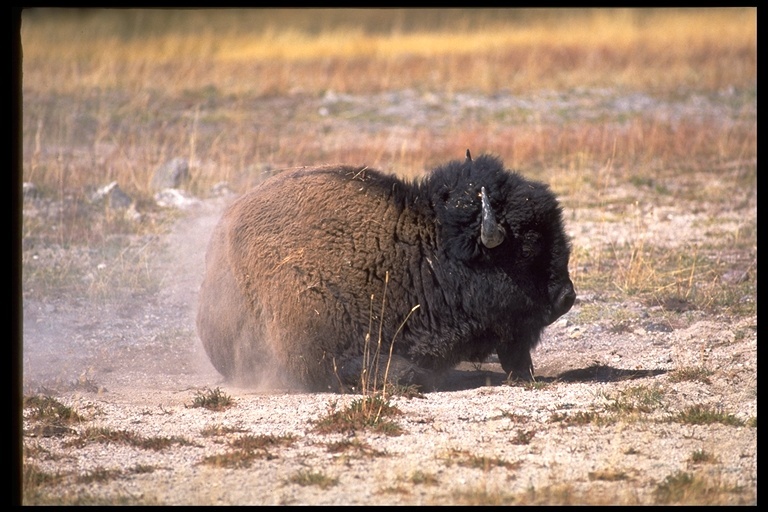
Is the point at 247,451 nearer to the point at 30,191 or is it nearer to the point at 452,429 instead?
the point at 452,429

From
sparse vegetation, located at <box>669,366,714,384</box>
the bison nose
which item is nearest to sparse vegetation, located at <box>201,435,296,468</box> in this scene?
the bison nose

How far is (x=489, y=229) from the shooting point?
6602mm

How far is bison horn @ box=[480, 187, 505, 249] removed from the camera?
660 centimetres

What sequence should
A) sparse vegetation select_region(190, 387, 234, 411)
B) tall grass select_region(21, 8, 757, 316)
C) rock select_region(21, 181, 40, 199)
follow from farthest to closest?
tall grass select_region(21, 8, 757, 316) → rock select_region(21, 181, 40, 199) → sparse vegetation select_region(190, 387, 234, 411)

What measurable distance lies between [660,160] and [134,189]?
7.75 m

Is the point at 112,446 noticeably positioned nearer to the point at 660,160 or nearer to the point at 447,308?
the point at 447,308

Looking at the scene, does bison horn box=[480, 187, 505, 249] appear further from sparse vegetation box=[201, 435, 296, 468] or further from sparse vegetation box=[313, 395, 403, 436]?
sparse vegetation box=[201, 435, 296, 468]

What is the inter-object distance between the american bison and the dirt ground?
30 cm

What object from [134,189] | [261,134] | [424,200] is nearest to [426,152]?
[261,134]

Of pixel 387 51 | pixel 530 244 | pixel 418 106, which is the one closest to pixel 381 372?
pixel 530 244

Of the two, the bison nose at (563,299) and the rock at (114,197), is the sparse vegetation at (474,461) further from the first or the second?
the rock at (114,197)

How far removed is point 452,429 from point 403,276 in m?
1.32

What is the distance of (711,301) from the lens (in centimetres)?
923

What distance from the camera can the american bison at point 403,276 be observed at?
674 cm
